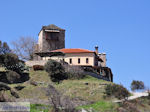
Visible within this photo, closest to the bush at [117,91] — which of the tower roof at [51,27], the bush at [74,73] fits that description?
the bush at [74,73]

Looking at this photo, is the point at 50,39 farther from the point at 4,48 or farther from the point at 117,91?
the point at 117,91

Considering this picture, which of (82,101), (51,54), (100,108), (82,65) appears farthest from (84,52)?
(100,108)

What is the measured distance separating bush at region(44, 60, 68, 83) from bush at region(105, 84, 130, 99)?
10.0m

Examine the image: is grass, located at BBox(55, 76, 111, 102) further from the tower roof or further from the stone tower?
the tower roof

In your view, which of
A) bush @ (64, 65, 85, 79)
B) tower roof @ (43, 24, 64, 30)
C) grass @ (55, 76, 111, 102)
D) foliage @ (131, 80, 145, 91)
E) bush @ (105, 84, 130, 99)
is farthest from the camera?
tower roof @ (43, 24, 64, 30)

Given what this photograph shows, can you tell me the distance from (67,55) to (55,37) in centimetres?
1306

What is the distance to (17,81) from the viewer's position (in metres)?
52.5

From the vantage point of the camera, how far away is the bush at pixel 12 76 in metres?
51.6

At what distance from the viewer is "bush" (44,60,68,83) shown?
53.6 m

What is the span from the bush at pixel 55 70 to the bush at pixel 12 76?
16.5ft

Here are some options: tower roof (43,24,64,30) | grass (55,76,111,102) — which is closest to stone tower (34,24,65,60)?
tower roof (43,24,64,30)

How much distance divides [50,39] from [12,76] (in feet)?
86.9

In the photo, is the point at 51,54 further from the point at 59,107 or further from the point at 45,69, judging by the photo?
the point at 59,107

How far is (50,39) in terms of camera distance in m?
77.1
